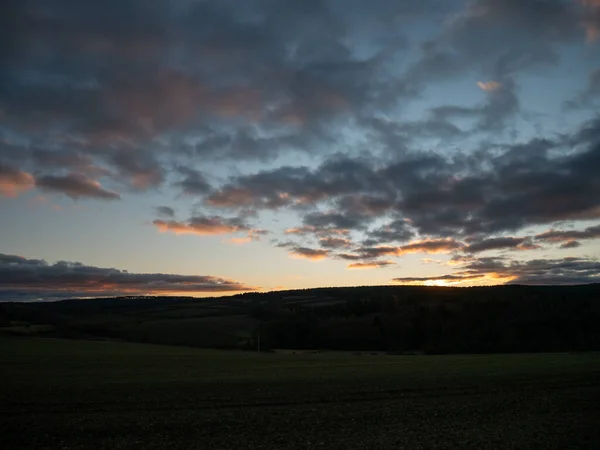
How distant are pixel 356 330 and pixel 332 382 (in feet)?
271

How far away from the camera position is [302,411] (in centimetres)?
2539

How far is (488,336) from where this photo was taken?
111 metres

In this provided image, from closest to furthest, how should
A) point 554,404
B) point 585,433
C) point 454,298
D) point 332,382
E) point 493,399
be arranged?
point 585,433 → point 554,404 → point 493,399 → point 332,382 → point 454,298

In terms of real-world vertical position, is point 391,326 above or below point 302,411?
below

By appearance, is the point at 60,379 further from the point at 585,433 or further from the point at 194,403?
the point at 585,433

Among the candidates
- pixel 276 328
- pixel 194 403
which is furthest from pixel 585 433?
pixel 276 328

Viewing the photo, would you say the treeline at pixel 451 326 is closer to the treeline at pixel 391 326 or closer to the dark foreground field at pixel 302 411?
the treeline at pixel 391 326

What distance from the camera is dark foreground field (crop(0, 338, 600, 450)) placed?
61.9 feet

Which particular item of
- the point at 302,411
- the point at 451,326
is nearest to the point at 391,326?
the point at 451,326

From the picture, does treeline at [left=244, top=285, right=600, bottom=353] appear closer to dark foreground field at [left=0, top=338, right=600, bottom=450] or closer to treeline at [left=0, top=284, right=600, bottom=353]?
treeline at [left=0, top=284, right=600, bottom=353]

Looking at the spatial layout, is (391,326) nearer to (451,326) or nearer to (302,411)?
(451,326)

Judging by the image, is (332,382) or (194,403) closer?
(194,403)

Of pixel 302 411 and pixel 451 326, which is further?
pixel 451 326

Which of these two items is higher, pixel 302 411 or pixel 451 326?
pixel 302 411
